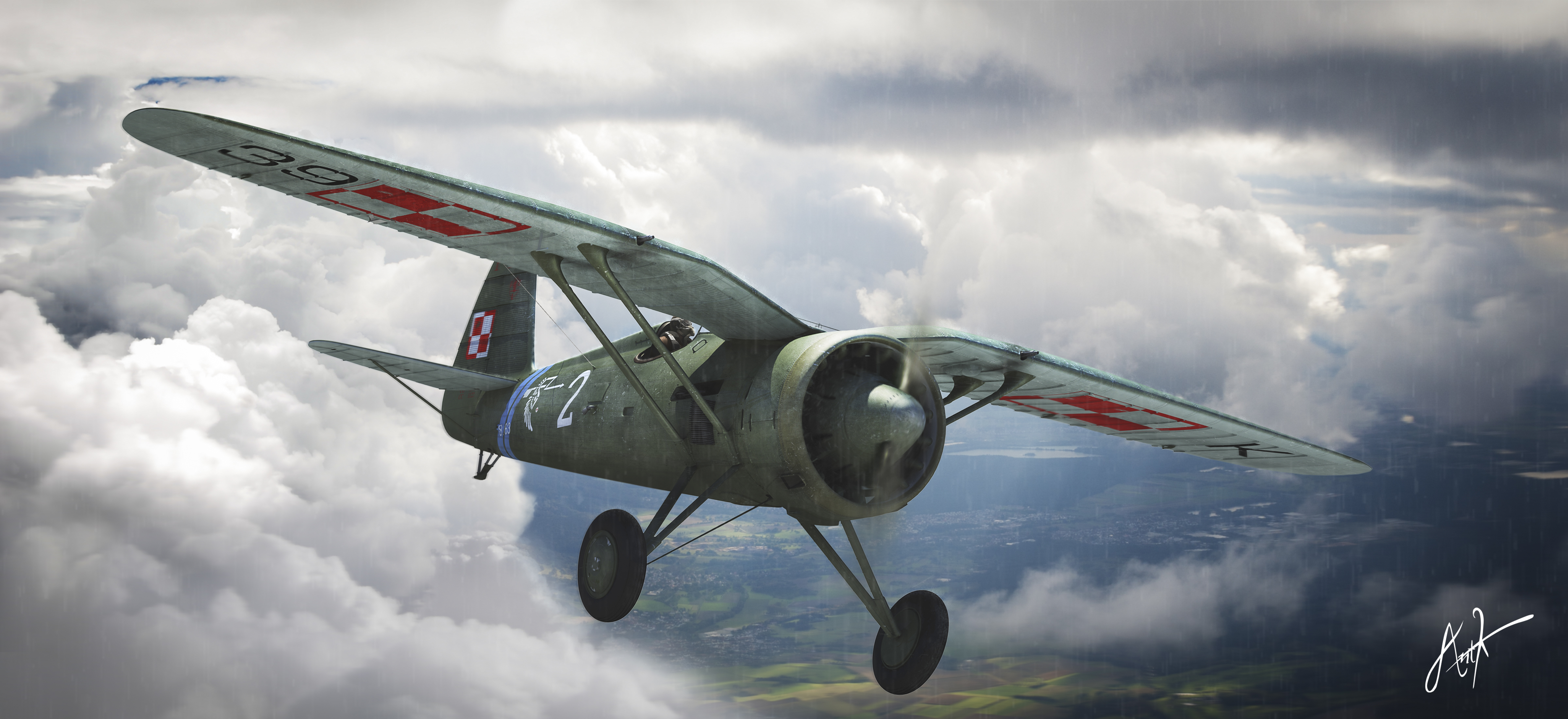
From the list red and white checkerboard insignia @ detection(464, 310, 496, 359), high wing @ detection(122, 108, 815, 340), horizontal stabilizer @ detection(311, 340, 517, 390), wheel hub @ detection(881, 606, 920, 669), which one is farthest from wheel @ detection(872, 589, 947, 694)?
red and white checkerboard insignia @ detection(464, 310, 496, 359)

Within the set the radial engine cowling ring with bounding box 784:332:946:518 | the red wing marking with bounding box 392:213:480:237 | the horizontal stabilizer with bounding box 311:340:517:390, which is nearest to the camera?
the red wing marking with bounding box 392:213:480:237

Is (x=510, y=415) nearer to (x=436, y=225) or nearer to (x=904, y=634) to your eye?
(x=436, y=225)

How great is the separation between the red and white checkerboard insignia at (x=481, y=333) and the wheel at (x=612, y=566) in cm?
592

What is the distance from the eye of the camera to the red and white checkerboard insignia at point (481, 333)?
13.8 metres

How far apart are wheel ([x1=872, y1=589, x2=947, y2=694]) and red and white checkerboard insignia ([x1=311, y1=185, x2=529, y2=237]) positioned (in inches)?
217

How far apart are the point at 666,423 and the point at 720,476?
2.30 ft

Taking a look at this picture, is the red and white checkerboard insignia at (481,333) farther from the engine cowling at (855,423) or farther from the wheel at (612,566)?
the engine cowling at (855,423)

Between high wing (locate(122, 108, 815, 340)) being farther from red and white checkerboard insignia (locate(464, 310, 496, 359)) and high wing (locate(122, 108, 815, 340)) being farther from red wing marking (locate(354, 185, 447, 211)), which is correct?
red and white checkerboard insignia (locate(464, 310, 496, 359))

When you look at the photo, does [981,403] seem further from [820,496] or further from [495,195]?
[495,195]

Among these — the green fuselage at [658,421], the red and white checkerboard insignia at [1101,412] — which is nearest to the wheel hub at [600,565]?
the green fuselage at [658,421]

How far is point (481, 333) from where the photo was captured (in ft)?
46.1

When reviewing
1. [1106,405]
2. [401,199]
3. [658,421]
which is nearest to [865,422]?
[658,421]

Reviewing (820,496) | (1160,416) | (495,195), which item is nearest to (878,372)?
(820,496)

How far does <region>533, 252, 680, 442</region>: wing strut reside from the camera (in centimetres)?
762
